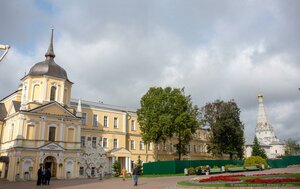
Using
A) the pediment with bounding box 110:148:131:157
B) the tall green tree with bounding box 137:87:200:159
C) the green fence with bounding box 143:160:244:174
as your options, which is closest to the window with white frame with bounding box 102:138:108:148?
the pediment with bounding box 110:148:131:157

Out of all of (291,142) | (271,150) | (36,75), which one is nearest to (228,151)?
(36,75)

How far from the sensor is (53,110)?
42.0 meters

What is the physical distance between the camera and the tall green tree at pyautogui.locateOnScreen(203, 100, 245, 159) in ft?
184

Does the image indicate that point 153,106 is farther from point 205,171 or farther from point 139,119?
point 205,171

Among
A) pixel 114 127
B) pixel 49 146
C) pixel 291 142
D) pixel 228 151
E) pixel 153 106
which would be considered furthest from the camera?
pixel 291 142

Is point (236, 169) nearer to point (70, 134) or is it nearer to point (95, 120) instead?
point (70, 134)

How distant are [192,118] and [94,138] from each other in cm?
1636

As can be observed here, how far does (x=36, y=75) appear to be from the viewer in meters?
42.9

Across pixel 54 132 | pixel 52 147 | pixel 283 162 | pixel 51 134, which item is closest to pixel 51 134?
pixel 51 134

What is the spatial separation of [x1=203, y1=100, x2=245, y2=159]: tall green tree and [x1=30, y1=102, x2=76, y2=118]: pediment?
86.0 ft

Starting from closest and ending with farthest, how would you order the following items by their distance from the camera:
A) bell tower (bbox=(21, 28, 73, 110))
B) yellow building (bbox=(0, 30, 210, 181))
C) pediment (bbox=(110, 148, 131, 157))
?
yellow building (bbox=(0, 30, 210, 181)), bell tower (bbox=(21, 28, 73, 110)), pediment (bbox=(110, 148, 131, 157))

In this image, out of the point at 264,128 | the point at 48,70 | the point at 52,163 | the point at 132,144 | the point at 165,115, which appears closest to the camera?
the point at 52,163

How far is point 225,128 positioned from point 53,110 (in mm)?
31379

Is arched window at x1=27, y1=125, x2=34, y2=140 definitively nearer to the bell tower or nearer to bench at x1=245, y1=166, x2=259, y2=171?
the bell tower
